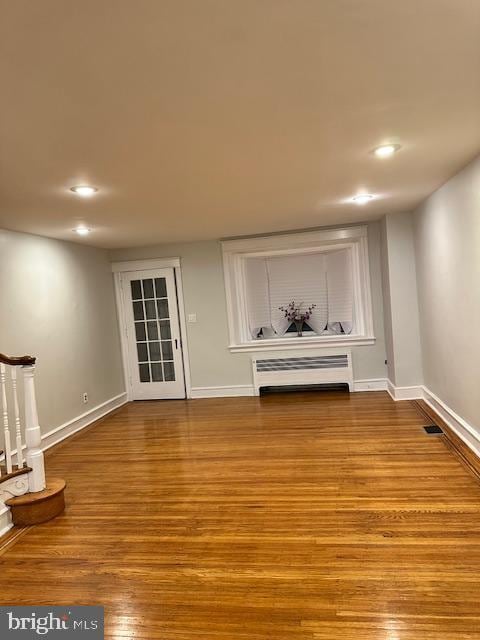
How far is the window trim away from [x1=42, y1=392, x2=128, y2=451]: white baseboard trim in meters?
1.80

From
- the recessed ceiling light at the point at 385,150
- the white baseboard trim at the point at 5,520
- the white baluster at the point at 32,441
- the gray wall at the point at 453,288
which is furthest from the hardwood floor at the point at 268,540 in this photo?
the recessed ceiling light at the point at 385,150

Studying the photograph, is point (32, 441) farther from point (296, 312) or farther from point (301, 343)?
point (296, 312)

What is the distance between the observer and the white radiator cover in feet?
20.4

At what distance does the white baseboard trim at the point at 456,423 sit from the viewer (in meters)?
3.69

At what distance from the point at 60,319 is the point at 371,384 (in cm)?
404

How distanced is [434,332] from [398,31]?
145 inches

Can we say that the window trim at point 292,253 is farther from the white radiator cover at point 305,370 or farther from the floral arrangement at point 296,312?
the floral arrangement at point 296,312

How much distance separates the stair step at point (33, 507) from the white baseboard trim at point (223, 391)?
355cm

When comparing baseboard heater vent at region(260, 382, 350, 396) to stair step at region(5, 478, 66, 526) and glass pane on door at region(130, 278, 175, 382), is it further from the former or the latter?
stair step at region(5, 478, 66, 526)

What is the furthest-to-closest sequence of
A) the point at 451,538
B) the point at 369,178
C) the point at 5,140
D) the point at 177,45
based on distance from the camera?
the point at 369,178 → the point at 451,538 → the point at 5,140 → the point at 177,45

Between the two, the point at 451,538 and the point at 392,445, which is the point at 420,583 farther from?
the point at 392,445

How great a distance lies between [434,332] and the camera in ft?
15.5

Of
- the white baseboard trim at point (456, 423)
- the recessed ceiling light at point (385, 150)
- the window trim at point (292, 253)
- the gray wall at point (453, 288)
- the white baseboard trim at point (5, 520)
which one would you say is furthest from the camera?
the window trim at point (292, 253)

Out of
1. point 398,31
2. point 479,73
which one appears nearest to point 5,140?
point 398,31
